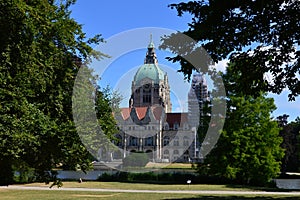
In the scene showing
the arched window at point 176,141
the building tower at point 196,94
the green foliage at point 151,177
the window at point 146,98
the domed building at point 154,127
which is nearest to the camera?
the building tower at point 196,94

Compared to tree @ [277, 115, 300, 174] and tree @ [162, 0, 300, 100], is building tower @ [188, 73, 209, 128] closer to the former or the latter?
tree @ [162, 0, 300, 100]

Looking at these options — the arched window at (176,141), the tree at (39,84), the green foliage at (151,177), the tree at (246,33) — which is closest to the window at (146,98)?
the arched window at (176,141)

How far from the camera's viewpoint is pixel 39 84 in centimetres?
1402

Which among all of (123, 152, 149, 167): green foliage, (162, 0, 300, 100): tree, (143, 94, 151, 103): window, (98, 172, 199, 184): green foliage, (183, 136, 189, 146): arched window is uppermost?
(143, 94, 151, 103): window

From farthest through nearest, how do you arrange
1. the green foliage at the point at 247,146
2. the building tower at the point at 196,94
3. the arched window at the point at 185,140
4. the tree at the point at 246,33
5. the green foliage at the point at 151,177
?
1. the arched window at the point at 185,140
2. the green foliage at the point at 151,177
3. the green foliage at the point at 247,146
4. the building tower at the point at 196,94
5. the tree at the point at 246,33

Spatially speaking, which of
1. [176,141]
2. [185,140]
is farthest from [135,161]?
[176,141]

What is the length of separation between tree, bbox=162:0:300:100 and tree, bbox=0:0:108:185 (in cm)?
594

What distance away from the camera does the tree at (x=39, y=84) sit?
12.9 m

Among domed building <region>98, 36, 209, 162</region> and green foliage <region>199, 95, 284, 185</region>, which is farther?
domed building <region>98, 36, 209, 162</region>

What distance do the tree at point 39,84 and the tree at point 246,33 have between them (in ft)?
19.5

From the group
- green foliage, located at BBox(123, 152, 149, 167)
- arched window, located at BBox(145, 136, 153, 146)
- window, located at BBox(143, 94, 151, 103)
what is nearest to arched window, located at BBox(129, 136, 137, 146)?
arched window, located at BBox(145, 136, 153, 146)

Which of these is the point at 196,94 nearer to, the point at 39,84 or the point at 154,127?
the point at 39,84

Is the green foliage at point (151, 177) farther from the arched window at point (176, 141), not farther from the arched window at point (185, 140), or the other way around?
the arched window at point (176, 141)

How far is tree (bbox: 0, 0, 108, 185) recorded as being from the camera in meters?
12.9
